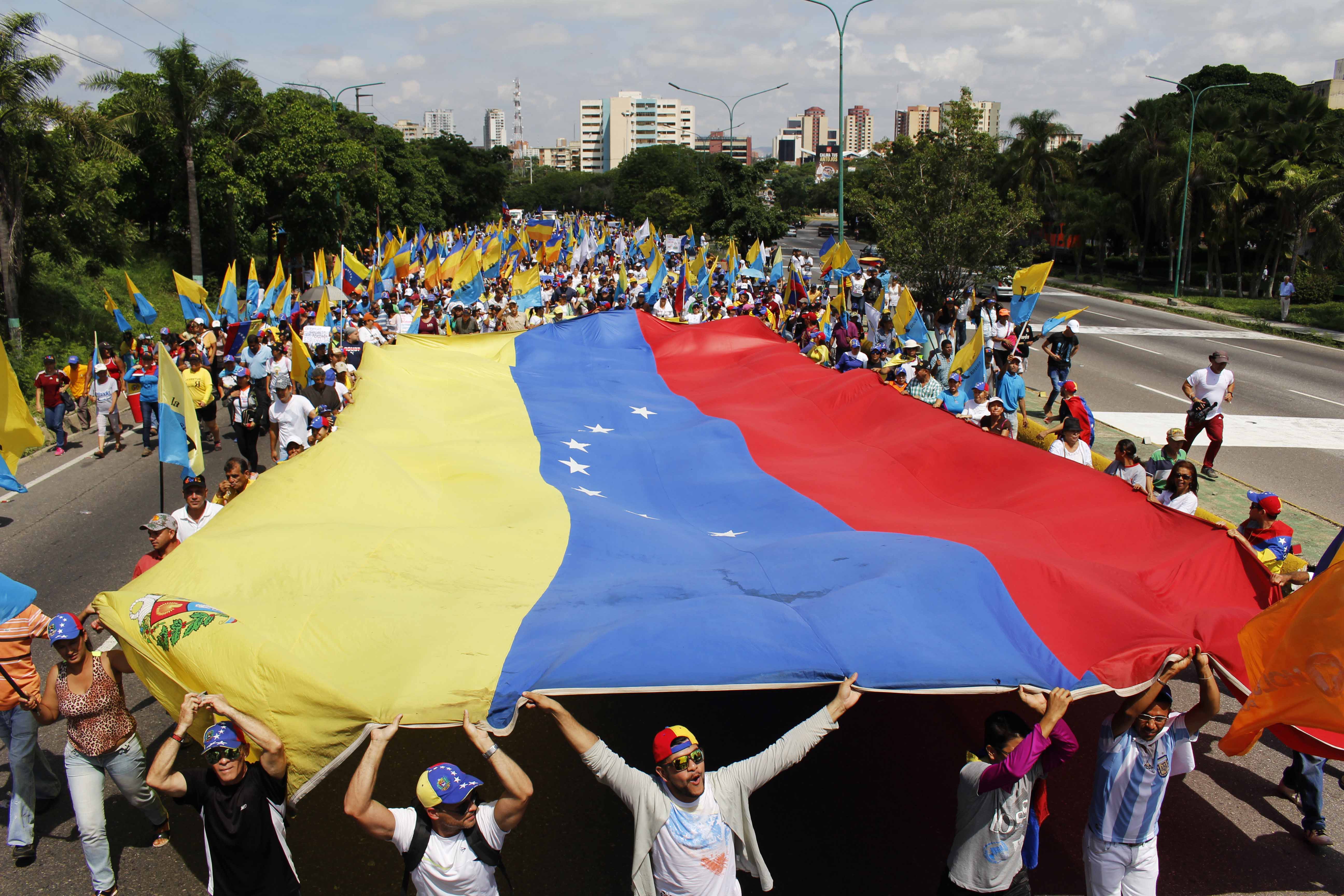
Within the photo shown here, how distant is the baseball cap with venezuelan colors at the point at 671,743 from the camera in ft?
12.1

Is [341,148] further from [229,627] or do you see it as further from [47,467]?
[229,627]

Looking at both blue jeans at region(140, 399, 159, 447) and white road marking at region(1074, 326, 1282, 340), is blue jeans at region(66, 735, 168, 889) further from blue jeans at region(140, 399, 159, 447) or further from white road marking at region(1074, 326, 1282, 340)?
white road marking at region(1074, 326, 1282, 340)

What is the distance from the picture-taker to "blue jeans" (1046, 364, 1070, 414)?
549 inches

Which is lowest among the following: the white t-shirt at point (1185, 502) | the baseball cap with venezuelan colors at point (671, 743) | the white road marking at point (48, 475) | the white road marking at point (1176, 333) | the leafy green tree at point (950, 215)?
the white road marking at point (48, 475)

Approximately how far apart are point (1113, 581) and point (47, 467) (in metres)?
13.8

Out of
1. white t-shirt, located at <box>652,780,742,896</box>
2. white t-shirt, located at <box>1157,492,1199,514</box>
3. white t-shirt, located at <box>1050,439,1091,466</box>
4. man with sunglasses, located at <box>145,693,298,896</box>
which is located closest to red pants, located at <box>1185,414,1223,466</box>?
white t-shirt, located at <box>1050,439,1091,466</box>

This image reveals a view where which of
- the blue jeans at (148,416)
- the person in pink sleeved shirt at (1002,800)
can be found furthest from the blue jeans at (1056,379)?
the blue jeans at (148,416)

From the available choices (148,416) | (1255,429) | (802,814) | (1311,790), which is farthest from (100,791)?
(1255,429)

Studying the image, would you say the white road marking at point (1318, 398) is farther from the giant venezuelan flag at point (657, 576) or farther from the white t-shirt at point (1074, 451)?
the giant venezuelan flag at point (657, 576)

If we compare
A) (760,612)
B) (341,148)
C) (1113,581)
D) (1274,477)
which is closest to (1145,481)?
(1113,581)

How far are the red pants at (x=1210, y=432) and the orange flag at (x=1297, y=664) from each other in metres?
7.96

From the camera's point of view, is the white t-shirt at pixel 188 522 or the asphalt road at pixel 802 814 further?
the white t-shirt at pixel 188 522

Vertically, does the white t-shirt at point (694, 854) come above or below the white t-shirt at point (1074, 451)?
below

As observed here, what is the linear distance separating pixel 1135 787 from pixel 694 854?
2041 mm
